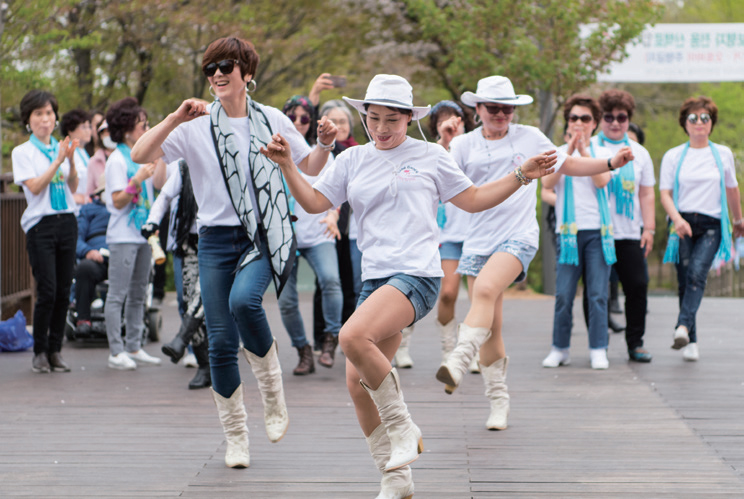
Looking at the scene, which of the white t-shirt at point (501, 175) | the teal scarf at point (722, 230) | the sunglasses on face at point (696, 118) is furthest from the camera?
the sunglasses on face at point (696, 118)

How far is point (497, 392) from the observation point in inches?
225

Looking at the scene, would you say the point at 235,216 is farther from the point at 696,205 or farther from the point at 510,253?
the point at 696,205

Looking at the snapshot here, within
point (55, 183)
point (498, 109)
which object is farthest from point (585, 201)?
point (55, 183)

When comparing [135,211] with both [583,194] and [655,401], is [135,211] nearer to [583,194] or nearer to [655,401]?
[583,194]

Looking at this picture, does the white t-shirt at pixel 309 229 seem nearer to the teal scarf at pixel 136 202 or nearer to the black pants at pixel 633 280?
the teal scarf at pixel 136 202

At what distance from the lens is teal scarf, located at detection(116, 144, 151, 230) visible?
25.4 ft

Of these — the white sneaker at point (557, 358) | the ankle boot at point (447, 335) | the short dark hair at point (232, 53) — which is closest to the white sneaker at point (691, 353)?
the white sneaker at point (557, 358)

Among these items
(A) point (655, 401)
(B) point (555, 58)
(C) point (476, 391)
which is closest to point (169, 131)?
(C) point (476, 391)

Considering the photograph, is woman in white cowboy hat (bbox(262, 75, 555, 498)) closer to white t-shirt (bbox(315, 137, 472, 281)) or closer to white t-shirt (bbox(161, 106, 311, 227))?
white t-shirt (bbox(315, 137, 472, 281))

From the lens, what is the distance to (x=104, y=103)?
1595cm

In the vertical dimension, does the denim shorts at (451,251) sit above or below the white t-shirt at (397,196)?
below

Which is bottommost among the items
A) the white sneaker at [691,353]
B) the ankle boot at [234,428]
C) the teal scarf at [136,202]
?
the white sneaker at [691,353]

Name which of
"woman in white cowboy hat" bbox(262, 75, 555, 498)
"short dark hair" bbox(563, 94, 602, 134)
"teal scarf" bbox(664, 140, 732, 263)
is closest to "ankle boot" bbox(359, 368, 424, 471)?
"woman in white cowboy hat" bbox(262, 75, 555, 498)

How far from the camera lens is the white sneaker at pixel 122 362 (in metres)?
8.00
